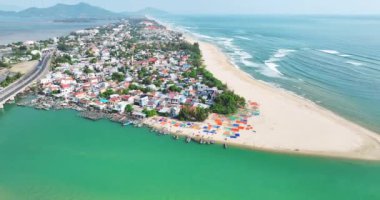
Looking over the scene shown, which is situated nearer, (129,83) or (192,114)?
(192,114)

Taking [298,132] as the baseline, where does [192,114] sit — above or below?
above

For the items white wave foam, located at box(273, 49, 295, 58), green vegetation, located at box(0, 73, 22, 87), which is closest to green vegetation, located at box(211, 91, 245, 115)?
green vegetation, located at box(0, 73, 22, 87)

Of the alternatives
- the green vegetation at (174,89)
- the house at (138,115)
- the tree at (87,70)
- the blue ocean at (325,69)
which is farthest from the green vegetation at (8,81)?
the blue ocean at (325,69)

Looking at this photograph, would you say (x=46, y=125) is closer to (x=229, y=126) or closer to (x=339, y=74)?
(x=229, y=126)

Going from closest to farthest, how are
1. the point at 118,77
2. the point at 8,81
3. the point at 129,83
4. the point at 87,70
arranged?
the point at 129,83
the point at 8,81
the point at 118,77
the point at 87,70

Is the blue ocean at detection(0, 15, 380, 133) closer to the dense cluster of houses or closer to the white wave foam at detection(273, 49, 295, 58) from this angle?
the white wave foam at detection(273, 49, 295, 58)

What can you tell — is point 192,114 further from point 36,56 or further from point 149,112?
point 36,56

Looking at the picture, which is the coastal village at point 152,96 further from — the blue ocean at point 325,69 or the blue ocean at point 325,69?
the blue ocean at point 325,69

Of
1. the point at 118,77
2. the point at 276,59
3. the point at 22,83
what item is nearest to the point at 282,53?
the point at 276,59
